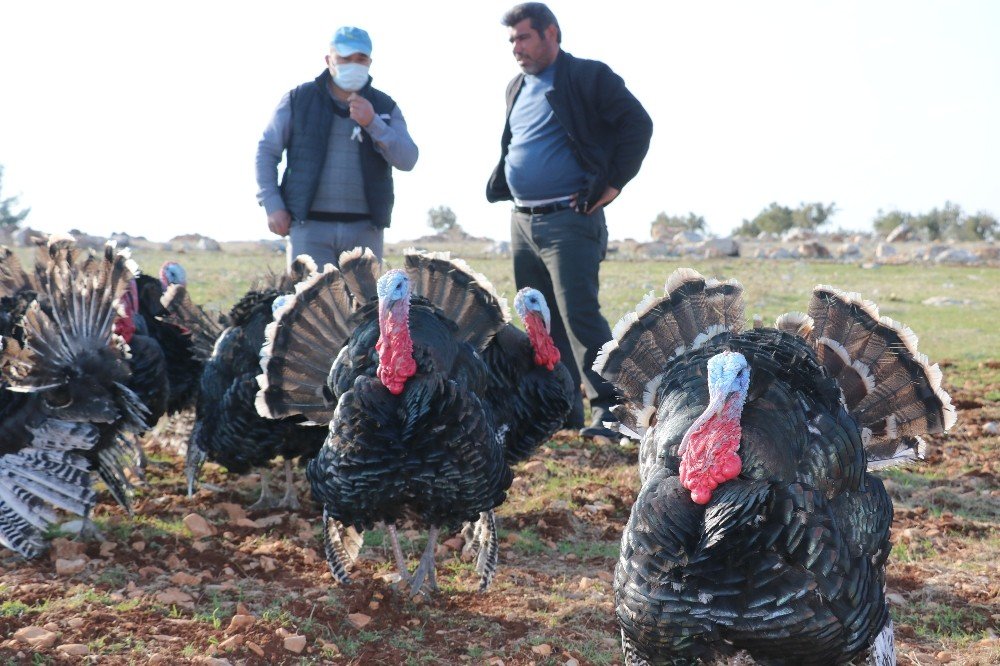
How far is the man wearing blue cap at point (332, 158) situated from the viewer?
18.1ft

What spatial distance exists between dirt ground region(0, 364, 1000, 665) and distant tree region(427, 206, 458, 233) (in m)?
30.9

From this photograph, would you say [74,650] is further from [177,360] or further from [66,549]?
[177,360]

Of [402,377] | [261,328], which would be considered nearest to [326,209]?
[261,328]

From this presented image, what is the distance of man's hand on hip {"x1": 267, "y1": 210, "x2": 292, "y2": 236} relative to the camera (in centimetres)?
560

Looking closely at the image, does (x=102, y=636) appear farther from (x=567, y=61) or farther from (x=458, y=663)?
(x=567, y=61)

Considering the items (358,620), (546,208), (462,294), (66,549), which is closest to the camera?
(358,620)

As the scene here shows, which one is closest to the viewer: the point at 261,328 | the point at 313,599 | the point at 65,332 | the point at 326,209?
the point at 313,599

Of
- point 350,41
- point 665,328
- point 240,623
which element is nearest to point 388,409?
point 240,623

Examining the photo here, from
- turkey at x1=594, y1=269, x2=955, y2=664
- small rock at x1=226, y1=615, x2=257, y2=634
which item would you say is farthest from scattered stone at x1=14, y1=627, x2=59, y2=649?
turkey at x1=594, y1=269, x2=955, y2=664

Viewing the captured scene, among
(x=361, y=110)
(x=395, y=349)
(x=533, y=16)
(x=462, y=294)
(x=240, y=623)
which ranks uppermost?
(x=533, y=16)

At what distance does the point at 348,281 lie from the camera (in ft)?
15.0

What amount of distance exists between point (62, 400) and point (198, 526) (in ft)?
2.82

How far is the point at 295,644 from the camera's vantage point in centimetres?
340

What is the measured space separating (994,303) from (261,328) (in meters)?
12.9
